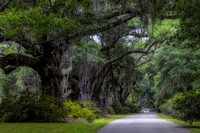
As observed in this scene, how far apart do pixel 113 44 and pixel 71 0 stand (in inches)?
395

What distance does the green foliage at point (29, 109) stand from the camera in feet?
41.3

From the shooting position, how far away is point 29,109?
42.7 ft

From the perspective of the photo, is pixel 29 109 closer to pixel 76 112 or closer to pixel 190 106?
pixel 76 112

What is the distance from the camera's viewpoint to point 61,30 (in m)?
11.1

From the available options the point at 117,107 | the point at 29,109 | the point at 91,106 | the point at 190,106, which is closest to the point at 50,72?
the point at 29,109

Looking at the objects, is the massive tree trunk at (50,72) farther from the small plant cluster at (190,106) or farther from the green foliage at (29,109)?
the small plant cluster at (190,106)

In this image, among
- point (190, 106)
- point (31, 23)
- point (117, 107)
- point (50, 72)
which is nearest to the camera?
point (31, 23)

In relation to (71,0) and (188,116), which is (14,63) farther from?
(188,116)

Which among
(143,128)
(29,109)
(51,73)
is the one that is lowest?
(143,128)

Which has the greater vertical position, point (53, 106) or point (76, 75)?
point (76, 75)

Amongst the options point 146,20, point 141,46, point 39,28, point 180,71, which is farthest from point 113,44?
point 39,28

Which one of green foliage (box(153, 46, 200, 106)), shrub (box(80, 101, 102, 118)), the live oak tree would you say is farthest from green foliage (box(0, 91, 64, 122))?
green foliage (box(153, 46, 200, 106))

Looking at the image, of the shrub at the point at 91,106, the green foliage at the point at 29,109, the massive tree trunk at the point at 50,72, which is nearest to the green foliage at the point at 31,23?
the massive tree trunk at the point at 50,72

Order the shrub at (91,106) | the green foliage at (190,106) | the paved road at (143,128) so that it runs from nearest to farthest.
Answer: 1. the paved road at (143,128)
2. the green foliage at (190,106)
3. the shrub at (91,106)
